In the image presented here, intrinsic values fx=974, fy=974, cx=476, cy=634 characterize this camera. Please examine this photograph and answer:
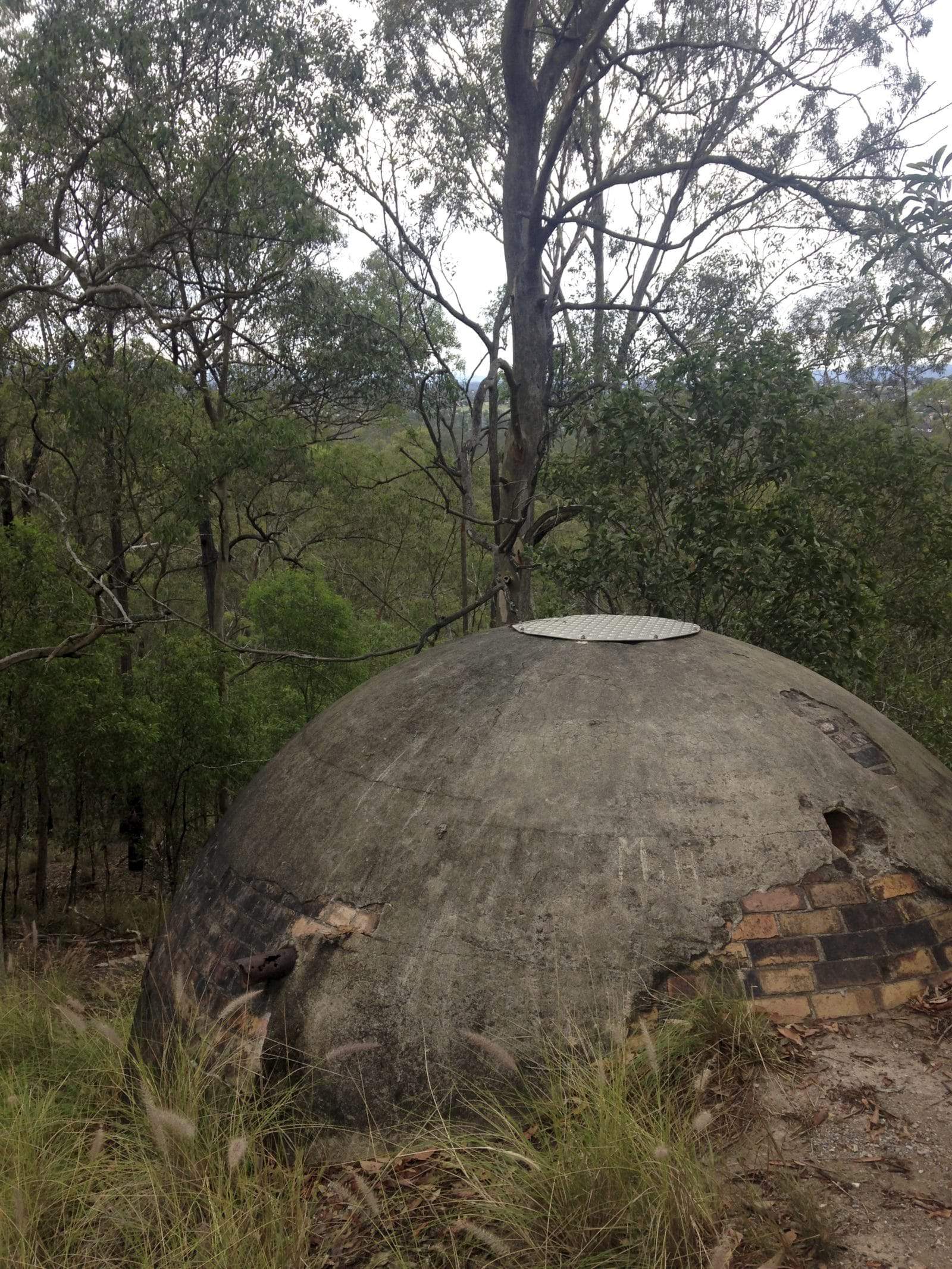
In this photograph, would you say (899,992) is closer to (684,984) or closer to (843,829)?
(843,829)

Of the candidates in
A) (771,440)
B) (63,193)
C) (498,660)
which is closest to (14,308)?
(63,193)

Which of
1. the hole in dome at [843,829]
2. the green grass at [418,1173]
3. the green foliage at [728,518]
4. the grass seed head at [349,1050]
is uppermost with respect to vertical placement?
the green foliage at [728,518]

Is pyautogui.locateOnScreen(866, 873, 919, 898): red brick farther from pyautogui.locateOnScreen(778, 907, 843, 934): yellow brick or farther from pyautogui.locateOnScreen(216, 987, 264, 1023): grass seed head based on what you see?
pyautogui.locateOnScreen(216, 987, 264, 1023): grass seed head

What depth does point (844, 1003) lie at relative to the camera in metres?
3.79

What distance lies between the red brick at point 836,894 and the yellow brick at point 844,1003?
33 centimetres

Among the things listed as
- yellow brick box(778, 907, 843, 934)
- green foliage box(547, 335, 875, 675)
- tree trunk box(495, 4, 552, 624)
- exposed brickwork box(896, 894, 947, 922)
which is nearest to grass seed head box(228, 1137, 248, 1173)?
yellow brick box(778, 907, 843, 934)

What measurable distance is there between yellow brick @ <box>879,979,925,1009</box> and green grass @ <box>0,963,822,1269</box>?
1.93 ft

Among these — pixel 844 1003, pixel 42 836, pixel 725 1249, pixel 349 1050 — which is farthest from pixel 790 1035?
pixel 42 836

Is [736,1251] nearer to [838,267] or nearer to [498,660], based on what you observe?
[498,660]

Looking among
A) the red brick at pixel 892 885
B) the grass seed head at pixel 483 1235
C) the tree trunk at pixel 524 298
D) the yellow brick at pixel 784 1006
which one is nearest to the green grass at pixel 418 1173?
the grass seed head at pixel 483 1235

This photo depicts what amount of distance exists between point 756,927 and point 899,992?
2.06ft

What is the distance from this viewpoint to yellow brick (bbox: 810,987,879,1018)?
3762 millimetres

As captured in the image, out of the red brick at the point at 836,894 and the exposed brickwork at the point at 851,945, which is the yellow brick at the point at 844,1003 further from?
the red brick at the point at 836,894

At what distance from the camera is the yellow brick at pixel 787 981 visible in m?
3.77
